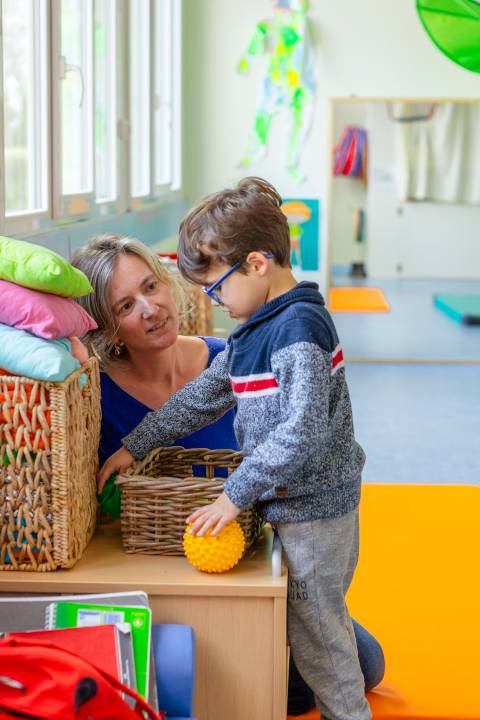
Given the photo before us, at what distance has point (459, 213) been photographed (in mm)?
8547

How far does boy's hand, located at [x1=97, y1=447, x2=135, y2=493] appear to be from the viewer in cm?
184

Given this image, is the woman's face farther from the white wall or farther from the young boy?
the white wall

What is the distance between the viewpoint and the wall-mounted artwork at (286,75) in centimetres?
→ 670

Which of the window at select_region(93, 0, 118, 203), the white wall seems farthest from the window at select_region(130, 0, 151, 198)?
the white wall

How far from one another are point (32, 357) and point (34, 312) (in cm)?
10

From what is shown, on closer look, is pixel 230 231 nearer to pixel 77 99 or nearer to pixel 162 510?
pixel 162 510

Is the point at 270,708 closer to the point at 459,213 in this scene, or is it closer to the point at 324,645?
the point at 324,645

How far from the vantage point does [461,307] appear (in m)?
8.38

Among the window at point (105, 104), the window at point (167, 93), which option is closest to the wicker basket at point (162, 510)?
the window at point (105, 104)

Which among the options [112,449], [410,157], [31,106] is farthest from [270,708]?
[410,157]

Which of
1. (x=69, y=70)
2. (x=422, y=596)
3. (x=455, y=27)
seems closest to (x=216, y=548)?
(x=422, y=596)

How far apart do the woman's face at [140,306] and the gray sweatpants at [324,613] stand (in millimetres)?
626

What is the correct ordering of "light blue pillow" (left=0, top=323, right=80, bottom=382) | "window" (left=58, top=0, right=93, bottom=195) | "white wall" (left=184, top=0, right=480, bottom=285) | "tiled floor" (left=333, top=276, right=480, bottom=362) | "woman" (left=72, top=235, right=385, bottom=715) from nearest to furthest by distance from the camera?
"light blue pillow" (left=0, top=323, right=80, bottom=382) < "woman" (left=72, top=235, right=385, bottom=715) < "window" (left=58, top=0, right=93, bottom=195) < "white wall" (left=184, top=0, right=480, bottom=285) < "tiled floor" (left=333, top=276, right=480, bottom=362)

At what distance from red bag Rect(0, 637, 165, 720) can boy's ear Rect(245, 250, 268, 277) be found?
718 mm
